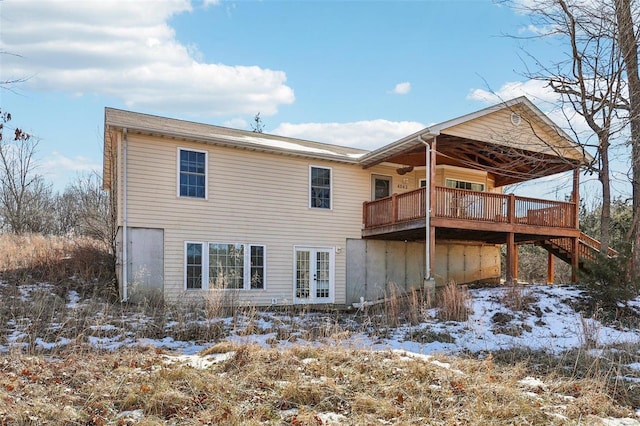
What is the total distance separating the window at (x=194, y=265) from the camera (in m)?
12.8

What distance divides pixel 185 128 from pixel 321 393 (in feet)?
35.1

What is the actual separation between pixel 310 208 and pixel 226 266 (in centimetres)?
325

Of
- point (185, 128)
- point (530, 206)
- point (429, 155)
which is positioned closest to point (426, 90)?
point (429, 155)

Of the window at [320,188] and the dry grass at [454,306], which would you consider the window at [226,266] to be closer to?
the window at [320,188]

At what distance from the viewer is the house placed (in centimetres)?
1238

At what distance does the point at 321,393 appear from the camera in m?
4.86

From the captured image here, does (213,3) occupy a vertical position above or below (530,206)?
above

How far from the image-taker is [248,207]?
1377 centimetres

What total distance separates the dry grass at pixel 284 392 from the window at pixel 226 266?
6.66 m

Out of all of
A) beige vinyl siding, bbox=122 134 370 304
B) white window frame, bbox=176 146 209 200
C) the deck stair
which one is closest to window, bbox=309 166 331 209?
beige vinyl siding, bbox=122 134 370 304

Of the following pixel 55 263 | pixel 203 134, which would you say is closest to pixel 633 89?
pixel 203 134

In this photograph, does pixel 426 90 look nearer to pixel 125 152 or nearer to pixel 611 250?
pixel 611 250

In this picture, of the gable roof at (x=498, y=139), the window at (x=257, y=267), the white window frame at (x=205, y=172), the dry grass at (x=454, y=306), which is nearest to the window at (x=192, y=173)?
the white window frame at (x=205, y=172)

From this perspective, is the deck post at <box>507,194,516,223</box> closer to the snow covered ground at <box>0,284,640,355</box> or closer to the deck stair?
the deck stair
